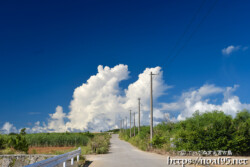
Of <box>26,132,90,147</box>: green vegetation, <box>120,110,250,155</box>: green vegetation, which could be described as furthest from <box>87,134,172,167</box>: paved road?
<box>26,132,90,147</box>: green vegetation

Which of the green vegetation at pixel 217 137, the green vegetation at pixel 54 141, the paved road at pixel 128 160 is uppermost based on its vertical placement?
the green vegetation at pixel 217 137

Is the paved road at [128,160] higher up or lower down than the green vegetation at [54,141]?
higher up

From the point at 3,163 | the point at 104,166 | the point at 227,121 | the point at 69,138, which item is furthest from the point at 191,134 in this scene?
the point at 69,138

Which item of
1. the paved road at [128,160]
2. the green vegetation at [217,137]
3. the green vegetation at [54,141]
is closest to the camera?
the paved road at [128,160]

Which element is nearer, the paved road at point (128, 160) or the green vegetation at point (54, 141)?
the paved road at point (128, 160)

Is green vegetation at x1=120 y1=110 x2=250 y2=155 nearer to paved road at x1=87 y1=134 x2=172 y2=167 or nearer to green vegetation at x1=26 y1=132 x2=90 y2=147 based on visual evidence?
paved road at x1=87 y1=134 x2=172 y2=167

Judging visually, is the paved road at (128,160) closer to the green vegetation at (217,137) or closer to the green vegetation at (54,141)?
the green vegetation at (217,137)

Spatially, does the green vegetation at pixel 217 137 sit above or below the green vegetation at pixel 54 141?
above

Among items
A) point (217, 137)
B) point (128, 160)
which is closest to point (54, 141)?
point (128, 160)

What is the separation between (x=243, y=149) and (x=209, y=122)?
3312 mm

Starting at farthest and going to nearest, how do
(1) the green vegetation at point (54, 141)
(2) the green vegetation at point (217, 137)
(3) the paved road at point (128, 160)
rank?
(1) the green vegetation at point (54, 141) < (2) the green vegetation at point (217, 137) < (3) the paved road at point (128, 160)

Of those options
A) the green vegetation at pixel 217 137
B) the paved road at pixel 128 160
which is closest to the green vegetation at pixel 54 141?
the paved road at pixel 128 160

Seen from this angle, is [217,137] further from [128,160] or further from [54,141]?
[54,141]

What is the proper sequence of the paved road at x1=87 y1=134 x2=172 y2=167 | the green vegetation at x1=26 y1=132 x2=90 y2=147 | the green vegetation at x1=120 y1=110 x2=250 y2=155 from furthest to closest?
the green vegetation at x1=26 y1=132 x2=90 y2=147 < the green vegetation at x1=120 y1=110 x2=250 y2=155 < the paved road at x1=87 y1=134 x2=172 y2=167
